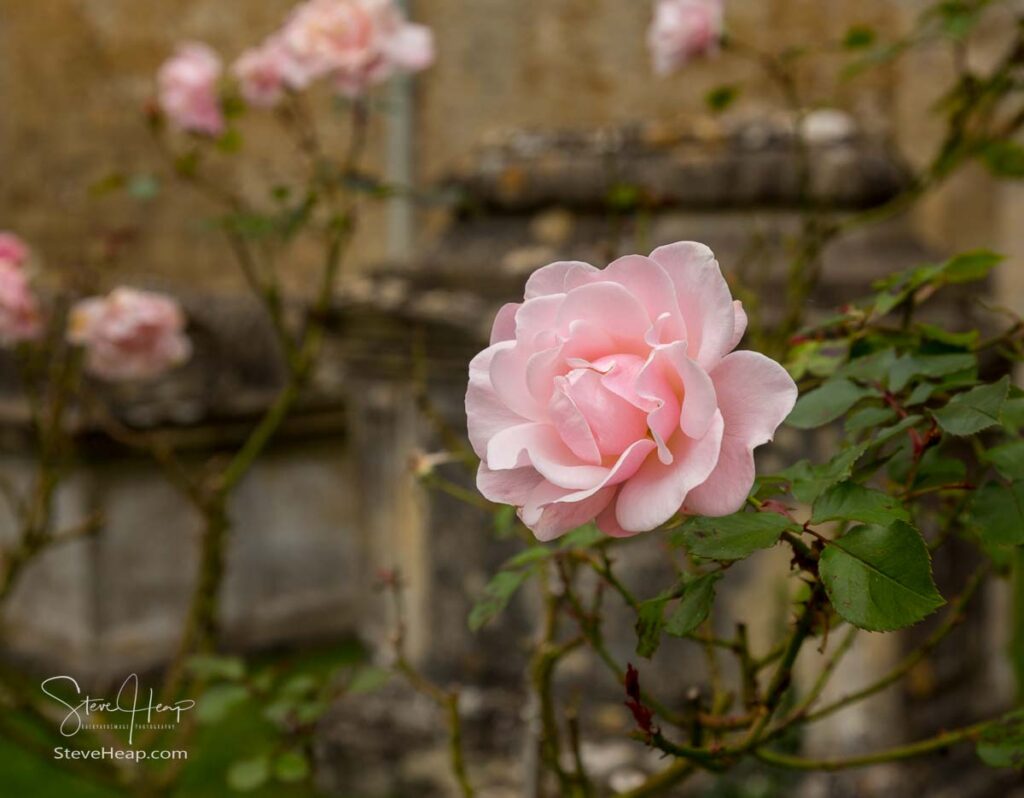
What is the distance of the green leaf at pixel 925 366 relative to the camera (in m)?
0.69

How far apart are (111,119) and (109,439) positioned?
4658 millimetres

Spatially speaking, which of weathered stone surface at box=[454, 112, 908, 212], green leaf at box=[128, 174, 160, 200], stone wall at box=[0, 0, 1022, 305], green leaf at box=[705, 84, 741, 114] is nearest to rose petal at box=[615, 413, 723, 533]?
green leaf at box=[705, 84, 741, 114]

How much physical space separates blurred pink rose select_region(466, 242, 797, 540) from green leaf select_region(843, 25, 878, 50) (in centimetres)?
94

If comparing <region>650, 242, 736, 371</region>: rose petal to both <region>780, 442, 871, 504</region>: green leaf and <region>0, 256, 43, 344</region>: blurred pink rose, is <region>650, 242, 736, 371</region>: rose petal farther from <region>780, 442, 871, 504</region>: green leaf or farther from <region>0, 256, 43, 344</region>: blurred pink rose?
<region>0, 256, 43, 344</region>: blurred pink rose

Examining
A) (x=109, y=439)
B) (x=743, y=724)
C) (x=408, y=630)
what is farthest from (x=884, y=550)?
(x=109, y=439)

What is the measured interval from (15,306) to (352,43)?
534 millimetres

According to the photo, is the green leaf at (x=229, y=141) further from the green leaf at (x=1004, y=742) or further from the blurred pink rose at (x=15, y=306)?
the green leaf at (x=1004, y=742)

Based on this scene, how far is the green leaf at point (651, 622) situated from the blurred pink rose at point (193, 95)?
125 cm

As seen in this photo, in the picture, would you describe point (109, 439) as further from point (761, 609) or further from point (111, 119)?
point (111, 119)

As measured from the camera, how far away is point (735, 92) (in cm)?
151

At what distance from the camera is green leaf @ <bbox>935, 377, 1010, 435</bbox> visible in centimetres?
59

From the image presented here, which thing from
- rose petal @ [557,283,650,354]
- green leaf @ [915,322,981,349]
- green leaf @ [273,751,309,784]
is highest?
rose petal @ [557,283,650,354]

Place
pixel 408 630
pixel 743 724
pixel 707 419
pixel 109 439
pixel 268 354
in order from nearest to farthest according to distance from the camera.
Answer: pixel 707 419
pixel 743 724
pixel 408 630
pixel 109 439
pixel 268 354

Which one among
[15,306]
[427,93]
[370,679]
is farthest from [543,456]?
[427,93]
